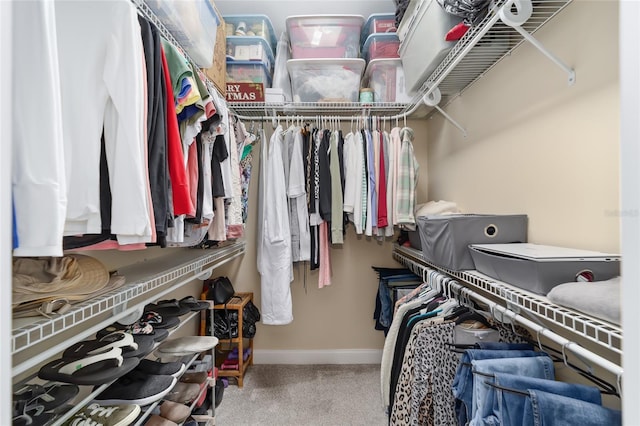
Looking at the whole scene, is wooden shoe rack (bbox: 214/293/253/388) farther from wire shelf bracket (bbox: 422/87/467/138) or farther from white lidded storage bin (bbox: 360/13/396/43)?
white lidded storage bin (bbox: 360/13/396/43)

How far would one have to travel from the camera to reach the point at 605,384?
0.74 metres

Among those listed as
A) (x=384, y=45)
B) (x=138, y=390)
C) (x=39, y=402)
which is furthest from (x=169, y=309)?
(x=384, y=45)

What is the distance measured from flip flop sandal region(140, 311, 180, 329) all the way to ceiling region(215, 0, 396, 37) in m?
2.01

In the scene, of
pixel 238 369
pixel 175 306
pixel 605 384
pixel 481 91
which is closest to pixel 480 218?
pixel 605 384

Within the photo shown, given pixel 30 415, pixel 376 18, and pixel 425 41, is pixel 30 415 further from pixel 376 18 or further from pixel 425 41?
pixel 376 18

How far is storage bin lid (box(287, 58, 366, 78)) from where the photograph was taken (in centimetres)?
189

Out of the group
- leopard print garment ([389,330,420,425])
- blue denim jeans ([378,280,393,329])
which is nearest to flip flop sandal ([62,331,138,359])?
leopard print garment ([389,330,420,425])

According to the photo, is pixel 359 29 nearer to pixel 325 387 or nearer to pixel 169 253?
pixel 169 253

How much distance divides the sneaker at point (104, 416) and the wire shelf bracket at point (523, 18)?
1794 millimetres

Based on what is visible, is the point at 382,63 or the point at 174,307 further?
the point at 382,63

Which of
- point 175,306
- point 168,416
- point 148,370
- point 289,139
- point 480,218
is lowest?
point 168,416

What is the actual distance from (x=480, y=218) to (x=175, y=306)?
1460mm

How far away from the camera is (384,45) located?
6.48ft

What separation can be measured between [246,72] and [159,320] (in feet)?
5.32
